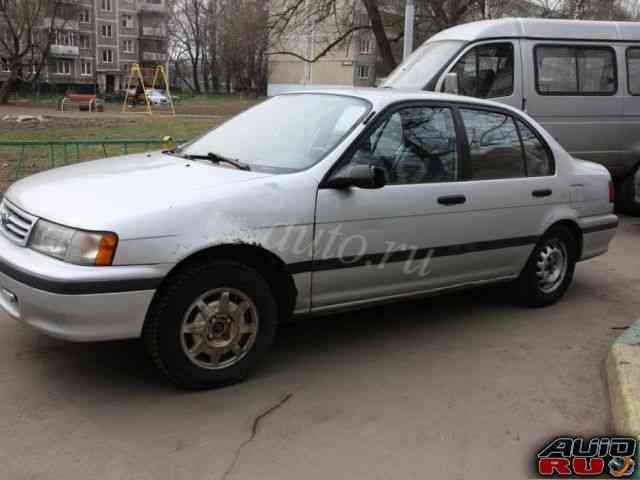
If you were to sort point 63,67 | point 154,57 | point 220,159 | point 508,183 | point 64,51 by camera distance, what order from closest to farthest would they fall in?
point 220,159, point 508,183, point 64,51, point 63,67, point 154,57

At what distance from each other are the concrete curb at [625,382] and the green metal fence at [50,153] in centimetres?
728

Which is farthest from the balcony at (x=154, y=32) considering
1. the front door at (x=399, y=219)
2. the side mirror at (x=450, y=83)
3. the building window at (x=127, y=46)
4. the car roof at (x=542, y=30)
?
the front door at (x=399, y=219)

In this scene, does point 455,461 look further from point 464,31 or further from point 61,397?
point 464,31

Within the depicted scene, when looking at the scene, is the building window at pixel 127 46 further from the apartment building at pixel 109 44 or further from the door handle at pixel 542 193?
the door handle at pixel 542 193

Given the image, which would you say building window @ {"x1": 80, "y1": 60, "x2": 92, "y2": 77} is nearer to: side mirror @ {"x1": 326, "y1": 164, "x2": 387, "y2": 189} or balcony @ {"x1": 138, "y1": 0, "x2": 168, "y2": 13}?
balcony @ {"x1": 138, "y1": 0, "x2": 168, "y2": 13}

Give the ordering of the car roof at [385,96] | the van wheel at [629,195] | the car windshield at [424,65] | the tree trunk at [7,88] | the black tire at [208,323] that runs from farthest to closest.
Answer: the tree trunk at [7,88] → the van wheel at [629,195] → the car windshield at [424,65] → the car roof at [385,96] → the black tire at [208,323]

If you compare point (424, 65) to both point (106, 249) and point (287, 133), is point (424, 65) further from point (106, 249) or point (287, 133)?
point (106, 249)

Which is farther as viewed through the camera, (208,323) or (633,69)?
(633,69)

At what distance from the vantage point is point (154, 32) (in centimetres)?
8281

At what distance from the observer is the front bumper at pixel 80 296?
325cm

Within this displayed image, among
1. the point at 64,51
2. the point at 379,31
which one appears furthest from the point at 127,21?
the point at 379,31

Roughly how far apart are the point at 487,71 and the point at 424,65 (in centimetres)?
76

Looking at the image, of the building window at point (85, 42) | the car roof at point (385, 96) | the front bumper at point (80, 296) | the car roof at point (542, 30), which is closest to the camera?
the front bumper at point (80, 296)

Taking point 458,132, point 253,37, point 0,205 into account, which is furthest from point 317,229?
point 253,37
